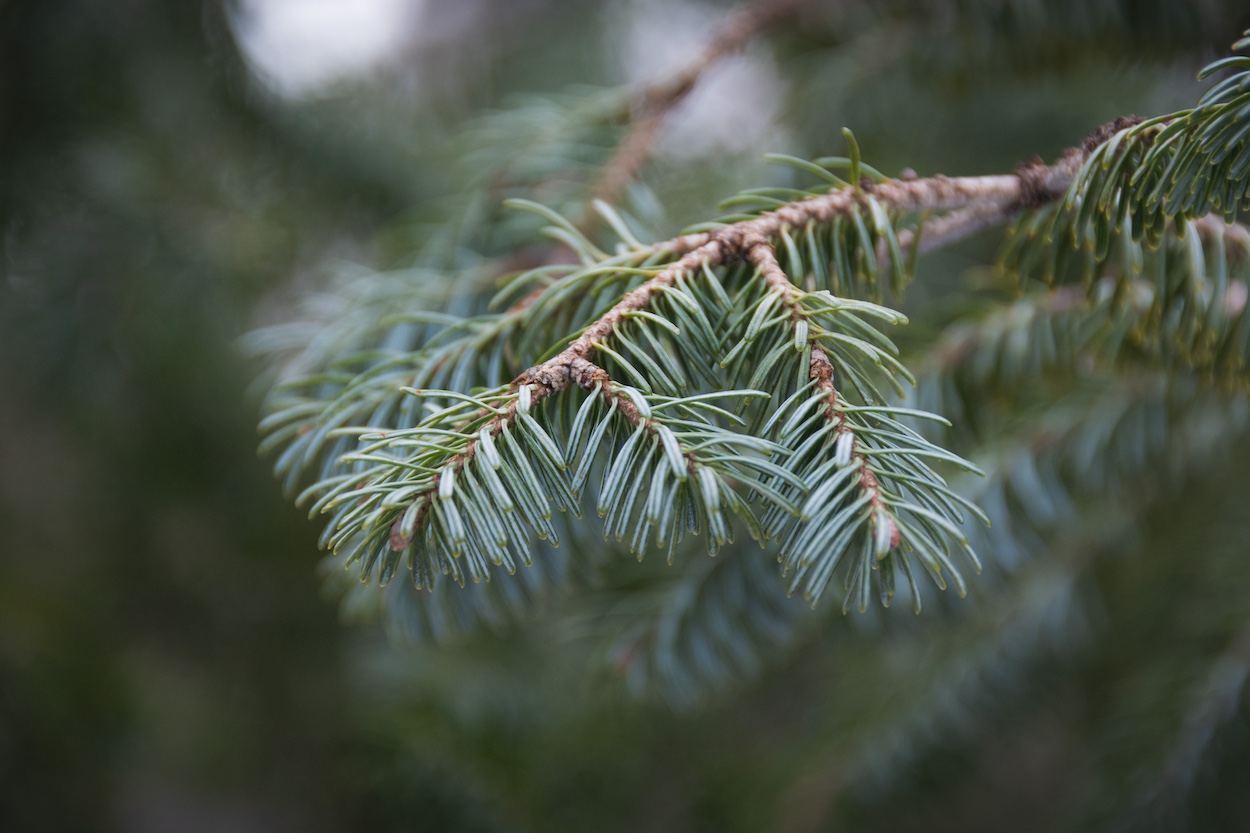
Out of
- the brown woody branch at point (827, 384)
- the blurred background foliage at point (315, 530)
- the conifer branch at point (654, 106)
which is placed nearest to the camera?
the brown woody branch at point (827, 384)

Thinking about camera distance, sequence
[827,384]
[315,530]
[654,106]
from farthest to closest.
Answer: [315,530] < [654,106] < [827,384]

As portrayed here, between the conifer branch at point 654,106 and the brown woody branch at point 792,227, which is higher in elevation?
the conifer branch at point 654,106

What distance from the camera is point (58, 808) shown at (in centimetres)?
129

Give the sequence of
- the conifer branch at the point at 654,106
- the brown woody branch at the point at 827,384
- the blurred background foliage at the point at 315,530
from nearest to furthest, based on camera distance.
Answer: the brown woody branch at the point at 827,384
the conifer branch at the point at 654,106
the blurred background foliage at the point at 315,530

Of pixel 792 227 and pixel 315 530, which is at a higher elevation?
pixel 315 530

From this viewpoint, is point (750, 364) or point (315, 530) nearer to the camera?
point (750, 364)

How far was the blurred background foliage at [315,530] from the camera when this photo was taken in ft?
2.55

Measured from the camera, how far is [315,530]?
1.37 m

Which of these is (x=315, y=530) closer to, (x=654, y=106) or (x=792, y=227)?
(x=654, y=106)

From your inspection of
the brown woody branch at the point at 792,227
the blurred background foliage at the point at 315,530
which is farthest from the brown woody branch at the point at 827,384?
the blurred background foliage at the point at 315,530

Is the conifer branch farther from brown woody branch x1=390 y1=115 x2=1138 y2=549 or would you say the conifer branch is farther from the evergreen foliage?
brown woody branch x1=390 y1=115 x2=1138 y2=549

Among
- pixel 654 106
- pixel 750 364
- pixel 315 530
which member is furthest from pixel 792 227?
pixel 315 530

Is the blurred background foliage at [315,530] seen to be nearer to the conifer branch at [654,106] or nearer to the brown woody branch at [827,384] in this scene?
the conifer branch at [654,106]

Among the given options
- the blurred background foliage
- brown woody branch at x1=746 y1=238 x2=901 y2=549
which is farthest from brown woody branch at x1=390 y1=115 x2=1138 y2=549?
the blurred background foliage
